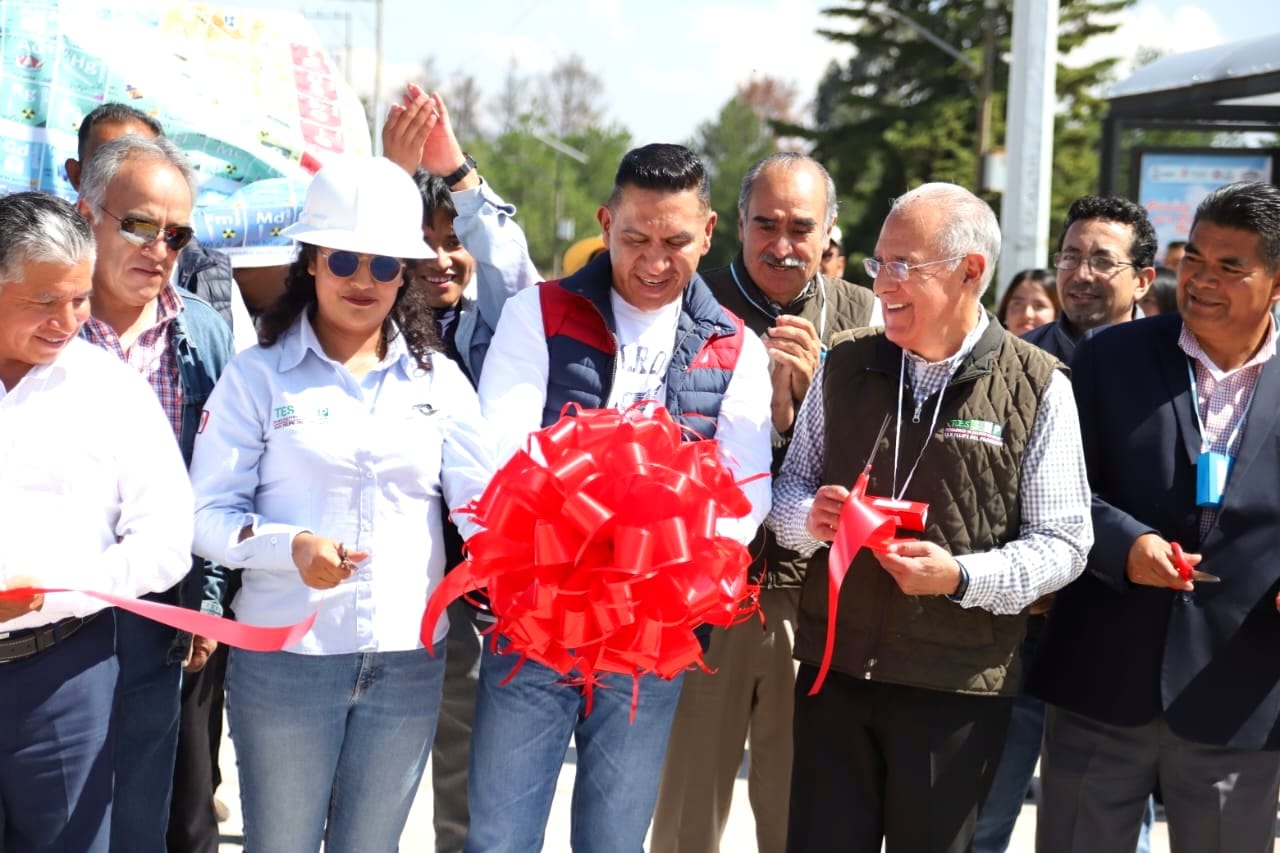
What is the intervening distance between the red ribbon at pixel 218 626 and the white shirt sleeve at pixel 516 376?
2.04 feet

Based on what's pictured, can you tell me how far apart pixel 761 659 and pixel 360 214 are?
5.99 ft

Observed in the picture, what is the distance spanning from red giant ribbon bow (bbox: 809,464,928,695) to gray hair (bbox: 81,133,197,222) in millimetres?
1880

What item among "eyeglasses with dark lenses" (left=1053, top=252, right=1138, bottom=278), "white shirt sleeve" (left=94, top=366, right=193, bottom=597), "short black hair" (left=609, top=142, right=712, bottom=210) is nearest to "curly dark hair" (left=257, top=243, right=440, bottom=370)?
"white shirt sleeve" (left=94, top=366, right=193, bottom=597)

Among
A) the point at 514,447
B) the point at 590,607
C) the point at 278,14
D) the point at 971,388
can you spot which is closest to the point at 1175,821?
the point at 971,388

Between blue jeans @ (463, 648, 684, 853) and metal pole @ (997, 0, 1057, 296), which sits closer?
blue jeans @ (463, 648, 684, 853)

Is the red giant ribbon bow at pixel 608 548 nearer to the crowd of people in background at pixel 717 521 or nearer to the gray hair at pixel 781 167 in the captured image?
the crowd of people in background at pixel 717 521

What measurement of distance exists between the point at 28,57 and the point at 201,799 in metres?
2.70

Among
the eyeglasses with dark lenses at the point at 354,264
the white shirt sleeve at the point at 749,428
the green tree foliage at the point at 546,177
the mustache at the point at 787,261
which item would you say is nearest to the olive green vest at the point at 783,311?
the mustache at the point at 787,261

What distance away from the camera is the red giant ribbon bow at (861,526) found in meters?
2.89

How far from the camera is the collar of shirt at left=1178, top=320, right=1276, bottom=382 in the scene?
3391 millimetres

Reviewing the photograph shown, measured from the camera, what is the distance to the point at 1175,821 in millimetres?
3346

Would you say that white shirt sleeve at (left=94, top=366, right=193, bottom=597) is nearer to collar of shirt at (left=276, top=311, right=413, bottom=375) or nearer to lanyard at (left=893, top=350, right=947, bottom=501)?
collar of shirt at (left=276, top=311, right=413, bottom=375)

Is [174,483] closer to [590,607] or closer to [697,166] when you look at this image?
[590,607]

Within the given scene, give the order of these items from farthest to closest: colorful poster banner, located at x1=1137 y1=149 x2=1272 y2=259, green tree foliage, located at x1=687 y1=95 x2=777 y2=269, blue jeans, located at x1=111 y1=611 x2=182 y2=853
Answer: green tree foliage, located at x1=687 y1=95 x2=777 y2=269
colorful poster banner, located at x1=1137 y1=149 x2=1272 y2=259
blue jeans, located at x1=111 y1=611 x2=182 y2=853
